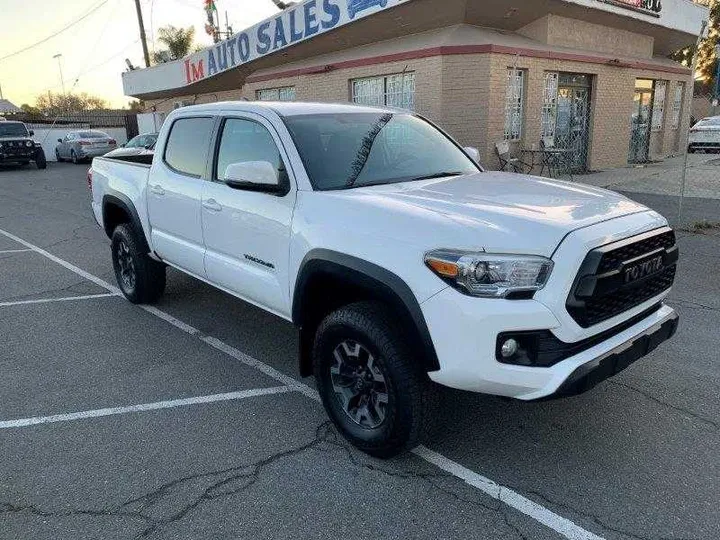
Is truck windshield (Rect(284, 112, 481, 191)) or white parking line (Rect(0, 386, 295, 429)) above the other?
truck windshield (Rect(284, 112, 481, 191))

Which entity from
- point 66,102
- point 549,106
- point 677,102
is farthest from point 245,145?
point 66,102

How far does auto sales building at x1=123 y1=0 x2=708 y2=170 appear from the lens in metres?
12.8

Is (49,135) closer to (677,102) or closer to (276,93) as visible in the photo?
(276,93)

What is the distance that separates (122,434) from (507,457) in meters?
2.24

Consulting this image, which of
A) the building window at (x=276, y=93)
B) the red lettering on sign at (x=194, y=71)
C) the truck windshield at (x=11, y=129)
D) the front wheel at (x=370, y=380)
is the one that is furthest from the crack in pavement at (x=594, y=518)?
the truck windshield at (x=11, y=129)

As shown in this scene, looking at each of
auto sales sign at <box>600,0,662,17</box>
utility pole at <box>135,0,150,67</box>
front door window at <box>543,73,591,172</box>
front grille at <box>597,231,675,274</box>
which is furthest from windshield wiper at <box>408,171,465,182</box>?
utility pole at <box>135,0,150,67</box>

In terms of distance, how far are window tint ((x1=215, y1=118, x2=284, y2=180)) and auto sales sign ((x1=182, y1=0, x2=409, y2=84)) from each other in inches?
374

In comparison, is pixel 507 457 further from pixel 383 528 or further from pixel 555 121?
pixel 555 121

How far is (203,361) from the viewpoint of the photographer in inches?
178

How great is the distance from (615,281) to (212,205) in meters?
2.75

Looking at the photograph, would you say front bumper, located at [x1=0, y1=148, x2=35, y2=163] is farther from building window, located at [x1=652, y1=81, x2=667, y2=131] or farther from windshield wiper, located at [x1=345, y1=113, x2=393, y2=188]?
windshield wiper, located at [x1=345, y1=113, x2=393, y2=188]

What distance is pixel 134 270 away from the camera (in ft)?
18.6

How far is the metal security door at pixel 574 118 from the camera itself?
1493cm

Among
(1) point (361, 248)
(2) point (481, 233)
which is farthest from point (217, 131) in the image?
(2) point (481, 233)
